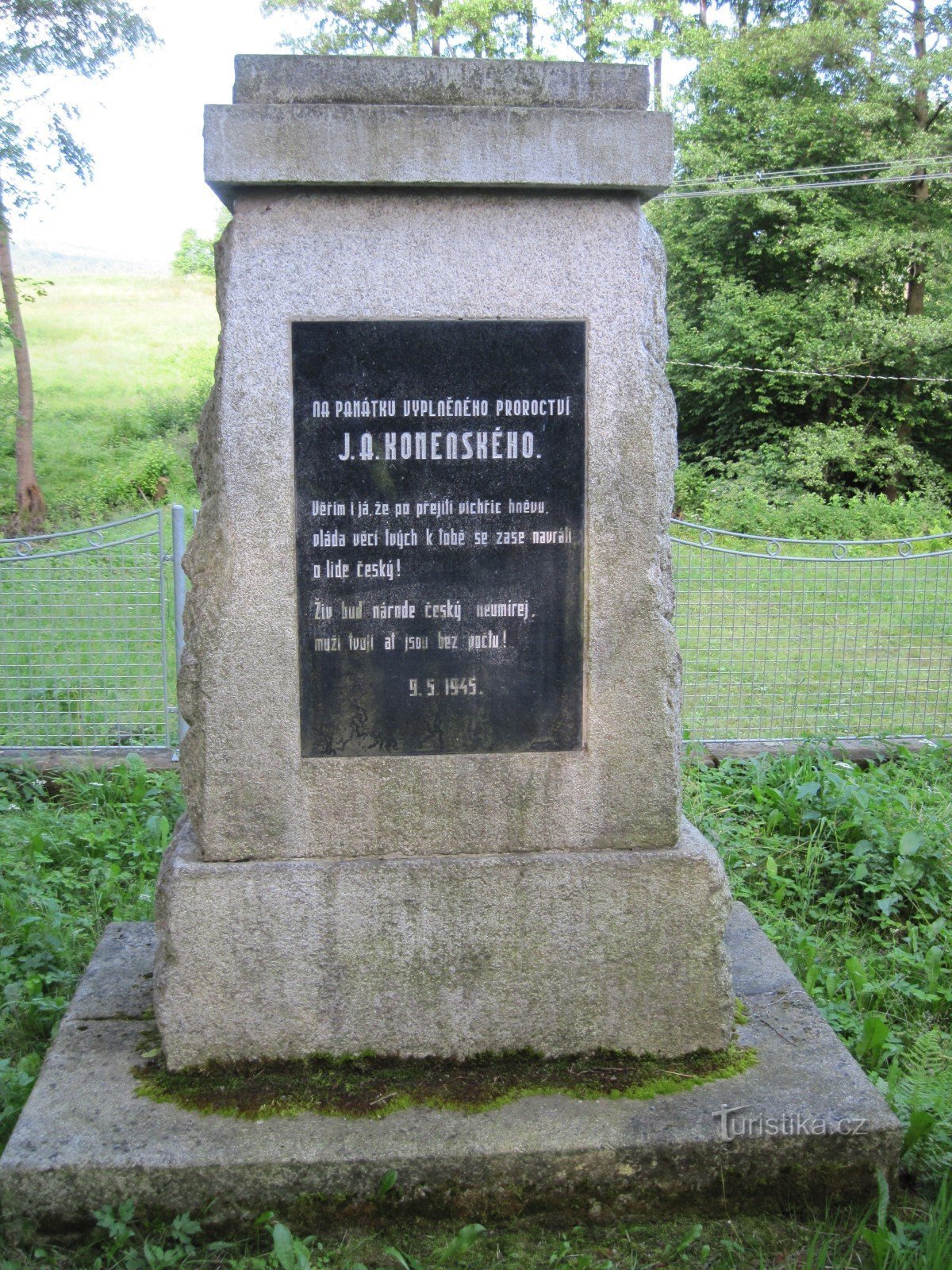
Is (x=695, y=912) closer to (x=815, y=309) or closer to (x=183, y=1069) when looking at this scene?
(x=183, y=1069)

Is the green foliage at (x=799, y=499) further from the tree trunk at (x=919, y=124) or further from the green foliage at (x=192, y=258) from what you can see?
the green foliage at (x=192, y=258)

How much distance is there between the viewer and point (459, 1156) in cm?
230

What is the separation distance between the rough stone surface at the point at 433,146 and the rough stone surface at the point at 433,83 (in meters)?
0.05

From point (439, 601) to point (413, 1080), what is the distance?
1111 mm

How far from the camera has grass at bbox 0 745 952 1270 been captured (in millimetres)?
2248

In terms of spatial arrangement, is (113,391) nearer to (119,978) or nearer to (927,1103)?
(119,978)

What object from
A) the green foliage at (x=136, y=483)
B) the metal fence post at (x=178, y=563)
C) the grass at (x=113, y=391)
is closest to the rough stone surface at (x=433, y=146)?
the metal fence post at (x=178, y=563)

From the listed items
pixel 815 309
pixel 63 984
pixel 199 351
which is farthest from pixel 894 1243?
pixel 199 351

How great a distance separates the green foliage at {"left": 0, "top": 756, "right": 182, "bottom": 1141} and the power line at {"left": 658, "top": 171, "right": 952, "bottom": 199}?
15.9 metres

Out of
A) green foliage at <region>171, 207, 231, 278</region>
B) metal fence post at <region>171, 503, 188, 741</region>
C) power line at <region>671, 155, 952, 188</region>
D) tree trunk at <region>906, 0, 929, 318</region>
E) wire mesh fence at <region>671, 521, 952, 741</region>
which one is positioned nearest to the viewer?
metal fence post at <region>171, 503, 188, 741</region>

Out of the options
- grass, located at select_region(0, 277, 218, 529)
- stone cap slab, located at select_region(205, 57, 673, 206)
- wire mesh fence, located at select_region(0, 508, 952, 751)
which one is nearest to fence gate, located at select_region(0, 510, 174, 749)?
wire mesh fence, located at select_region(0, 508, 952, 751)

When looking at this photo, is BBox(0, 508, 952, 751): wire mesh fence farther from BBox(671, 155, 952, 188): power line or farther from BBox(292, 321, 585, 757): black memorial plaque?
Result: BBox(671, 155, 952, 188): power line

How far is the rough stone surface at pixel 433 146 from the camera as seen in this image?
2.37 metres

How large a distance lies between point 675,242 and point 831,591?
51.1ft
